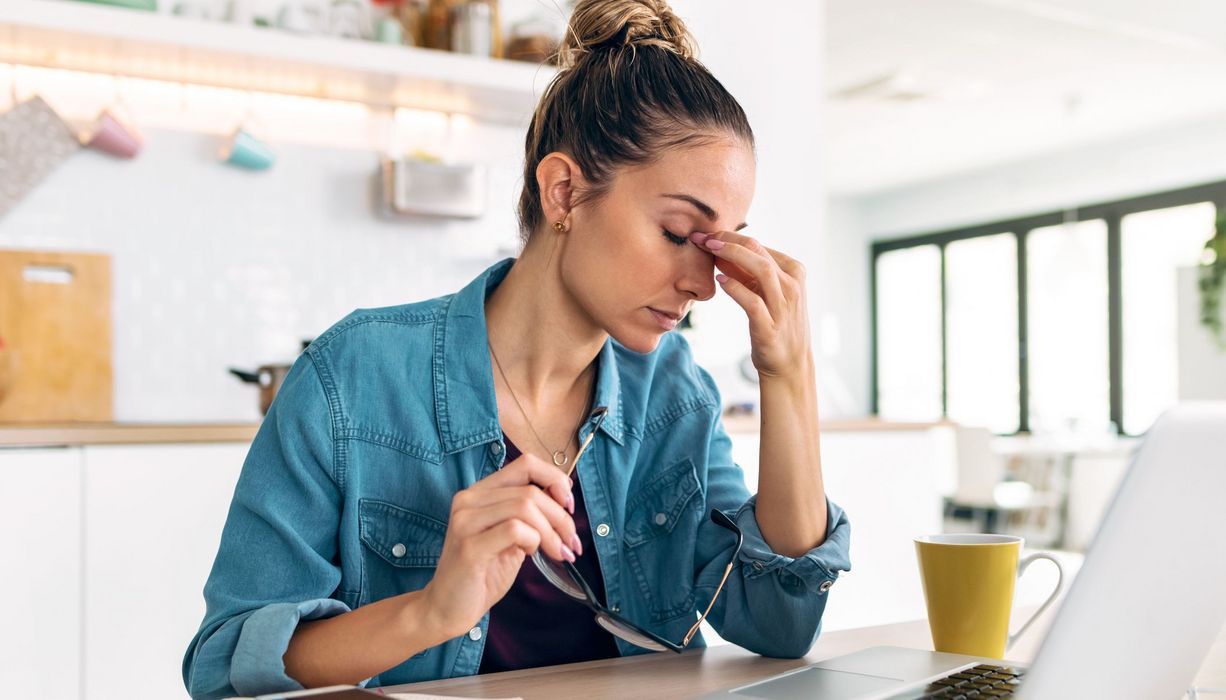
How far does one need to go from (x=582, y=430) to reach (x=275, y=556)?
0.35 m

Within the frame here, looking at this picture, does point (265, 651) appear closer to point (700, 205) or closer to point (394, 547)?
point (394, 547)

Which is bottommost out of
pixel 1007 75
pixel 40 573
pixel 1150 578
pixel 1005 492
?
pixel 1005 492

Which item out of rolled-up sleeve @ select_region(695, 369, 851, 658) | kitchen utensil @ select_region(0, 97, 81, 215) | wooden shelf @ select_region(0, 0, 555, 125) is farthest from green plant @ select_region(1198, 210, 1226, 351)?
rolled-up sleeve @ select_region(695, 369, 851, 658)

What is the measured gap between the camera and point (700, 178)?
1104mm

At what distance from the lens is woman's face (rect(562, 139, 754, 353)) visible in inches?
43.3

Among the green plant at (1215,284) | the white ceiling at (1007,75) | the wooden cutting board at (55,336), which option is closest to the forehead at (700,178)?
the wooden cutting board at (55,336)

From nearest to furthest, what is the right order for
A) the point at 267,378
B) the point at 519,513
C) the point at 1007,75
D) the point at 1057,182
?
the point at 519,513, the point at 267,378, the point at 1007,75, the point at 1057,182

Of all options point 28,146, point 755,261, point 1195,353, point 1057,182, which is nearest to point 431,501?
point 755,261

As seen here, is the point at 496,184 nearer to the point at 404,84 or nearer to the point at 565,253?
the point at 404,84

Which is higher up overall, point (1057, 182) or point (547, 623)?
point (1057, 182)

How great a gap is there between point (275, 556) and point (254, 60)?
78.0 inches

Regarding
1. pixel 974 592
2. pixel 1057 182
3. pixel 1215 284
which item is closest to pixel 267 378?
pixel 974 592

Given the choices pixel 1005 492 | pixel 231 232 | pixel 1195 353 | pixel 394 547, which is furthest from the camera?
pixel 1005 492

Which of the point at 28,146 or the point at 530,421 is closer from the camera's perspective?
the point at 530,421
